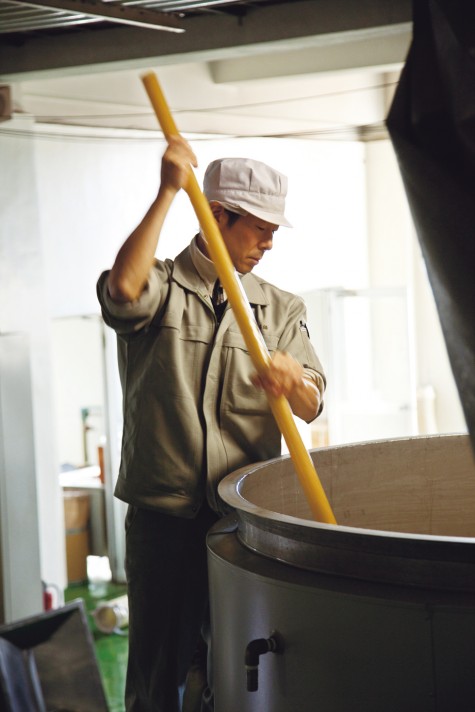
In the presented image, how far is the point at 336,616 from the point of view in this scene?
1.37 m

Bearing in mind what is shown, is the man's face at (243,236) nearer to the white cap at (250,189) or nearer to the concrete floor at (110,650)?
the white cap at (250,189)

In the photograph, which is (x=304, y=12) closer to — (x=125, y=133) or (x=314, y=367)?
(x=314, y=367)

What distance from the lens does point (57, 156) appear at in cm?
491

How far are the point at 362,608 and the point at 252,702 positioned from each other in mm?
327

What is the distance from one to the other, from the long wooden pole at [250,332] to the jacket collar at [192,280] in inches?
9.9

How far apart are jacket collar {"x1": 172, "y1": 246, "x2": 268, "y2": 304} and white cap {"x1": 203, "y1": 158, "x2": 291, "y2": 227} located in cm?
15

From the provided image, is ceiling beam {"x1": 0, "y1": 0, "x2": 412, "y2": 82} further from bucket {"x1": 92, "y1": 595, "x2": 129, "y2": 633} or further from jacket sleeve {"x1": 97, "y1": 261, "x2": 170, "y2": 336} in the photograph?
bucket {"x1": 92, "y1": 595, "x2": 129, "y2": 633}

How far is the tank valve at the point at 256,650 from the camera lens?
1445 mm

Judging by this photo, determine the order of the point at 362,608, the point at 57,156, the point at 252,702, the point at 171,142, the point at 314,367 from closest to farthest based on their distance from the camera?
the point at 362,608, the point at 252,702, the point at 171,142, the point at 314,367, the point at 57,156

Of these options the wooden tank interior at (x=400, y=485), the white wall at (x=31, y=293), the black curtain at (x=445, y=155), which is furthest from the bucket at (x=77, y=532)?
the black curtain at (x=445, y=155)

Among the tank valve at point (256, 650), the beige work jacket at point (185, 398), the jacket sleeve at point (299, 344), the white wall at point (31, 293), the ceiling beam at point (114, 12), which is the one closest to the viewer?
the tank valve at point (256, 650)

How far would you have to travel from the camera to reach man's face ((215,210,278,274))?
6.45 ft

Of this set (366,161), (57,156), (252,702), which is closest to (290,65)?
(57,156)

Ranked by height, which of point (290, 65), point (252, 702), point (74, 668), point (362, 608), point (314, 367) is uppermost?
point (290, 65)
